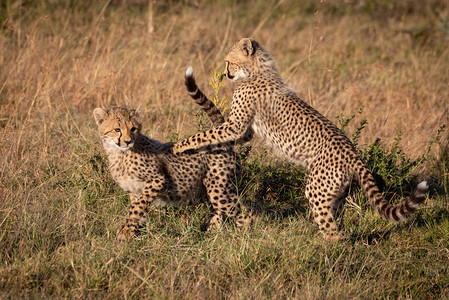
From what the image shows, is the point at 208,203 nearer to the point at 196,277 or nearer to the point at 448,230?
the point at 196,277

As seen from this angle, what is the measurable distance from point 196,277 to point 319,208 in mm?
1110

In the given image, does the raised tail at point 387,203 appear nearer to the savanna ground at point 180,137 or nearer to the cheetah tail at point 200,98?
the savanna ground at point 180,137

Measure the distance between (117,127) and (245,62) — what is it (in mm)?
1342

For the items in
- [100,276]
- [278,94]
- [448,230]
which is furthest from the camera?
[278,94]

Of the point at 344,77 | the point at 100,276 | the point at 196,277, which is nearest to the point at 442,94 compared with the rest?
the point at 344,77

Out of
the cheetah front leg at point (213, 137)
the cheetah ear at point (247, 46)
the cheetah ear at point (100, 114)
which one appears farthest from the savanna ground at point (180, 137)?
the cheetah ear at point (247, 46)

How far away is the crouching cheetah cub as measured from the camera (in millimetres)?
3867

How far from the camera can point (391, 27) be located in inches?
377

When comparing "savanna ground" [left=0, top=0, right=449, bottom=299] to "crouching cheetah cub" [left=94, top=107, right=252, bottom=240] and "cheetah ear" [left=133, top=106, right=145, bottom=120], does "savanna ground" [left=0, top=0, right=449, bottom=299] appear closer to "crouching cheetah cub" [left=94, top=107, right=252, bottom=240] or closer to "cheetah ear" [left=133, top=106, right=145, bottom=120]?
"crouching cheetah cub" [left=94, top=107, right=252, bottom=240]

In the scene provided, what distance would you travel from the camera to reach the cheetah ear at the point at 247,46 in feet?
15.1

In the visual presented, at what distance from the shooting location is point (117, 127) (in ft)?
12.6

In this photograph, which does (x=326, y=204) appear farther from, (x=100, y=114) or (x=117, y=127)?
(x=100, y=114)

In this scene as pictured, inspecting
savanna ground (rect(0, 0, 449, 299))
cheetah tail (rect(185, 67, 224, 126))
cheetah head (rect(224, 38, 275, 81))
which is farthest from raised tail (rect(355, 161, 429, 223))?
cheetah head (rect(224, 38, 275, 81))

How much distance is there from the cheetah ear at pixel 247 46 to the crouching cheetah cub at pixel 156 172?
875mm
